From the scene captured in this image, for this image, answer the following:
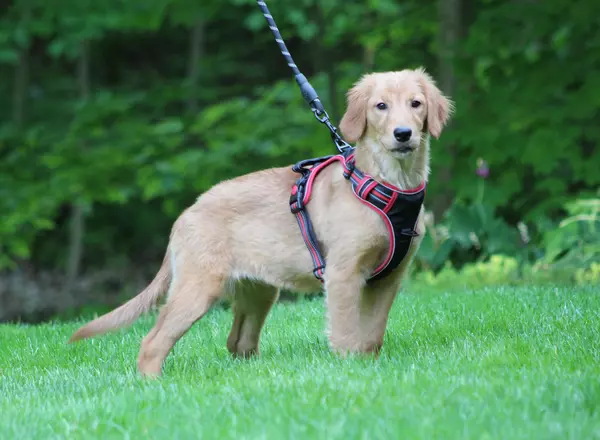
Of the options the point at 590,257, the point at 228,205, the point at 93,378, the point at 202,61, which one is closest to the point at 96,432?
the point at 93,378

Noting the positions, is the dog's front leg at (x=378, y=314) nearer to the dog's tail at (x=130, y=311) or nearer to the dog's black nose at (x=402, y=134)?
the dog's black nose at (x=402, y=134)

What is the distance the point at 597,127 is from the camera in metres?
11.3

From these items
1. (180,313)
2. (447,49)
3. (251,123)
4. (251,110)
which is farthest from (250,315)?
(251,110)

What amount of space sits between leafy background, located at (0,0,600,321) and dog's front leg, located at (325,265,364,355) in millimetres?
4478

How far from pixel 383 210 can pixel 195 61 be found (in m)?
12.0

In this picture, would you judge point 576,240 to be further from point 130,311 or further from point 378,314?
point 130,311

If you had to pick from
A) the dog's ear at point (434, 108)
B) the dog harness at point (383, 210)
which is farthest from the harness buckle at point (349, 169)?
the dog's ear at point (434, 108)

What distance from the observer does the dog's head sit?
5.51 m

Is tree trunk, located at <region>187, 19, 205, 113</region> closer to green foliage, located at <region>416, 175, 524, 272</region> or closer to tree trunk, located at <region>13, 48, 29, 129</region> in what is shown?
tree trunk, located at <region>13, 48, 29, 129</region>

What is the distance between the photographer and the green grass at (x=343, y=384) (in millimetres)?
4008

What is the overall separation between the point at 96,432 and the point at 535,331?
3.07 m

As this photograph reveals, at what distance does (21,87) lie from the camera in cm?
1661

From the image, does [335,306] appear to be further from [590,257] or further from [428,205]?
[428,205]

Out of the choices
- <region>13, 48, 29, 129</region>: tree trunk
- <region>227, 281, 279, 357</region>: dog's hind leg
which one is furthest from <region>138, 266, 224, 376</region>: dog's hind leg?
<region>13, 48, 29, 129</region>: tree trunk
